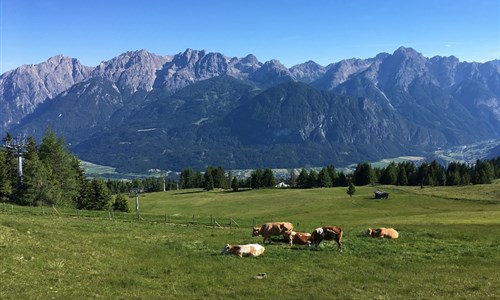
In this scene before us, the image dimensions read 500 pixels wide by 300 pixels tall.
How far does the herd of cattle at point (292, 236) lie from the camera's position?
3303 cm

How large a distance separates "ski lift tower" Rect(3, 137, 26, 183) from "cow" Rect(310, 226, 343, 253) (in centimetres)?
7254

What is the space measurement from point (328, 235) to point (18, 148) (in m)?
84.2

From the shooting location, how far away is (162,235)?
1716 inches

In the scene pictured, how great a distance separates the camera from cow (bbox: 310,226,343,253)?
3522 centimetres

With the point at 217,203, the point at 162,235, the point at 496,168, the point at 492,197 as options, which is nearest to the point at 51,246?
the point at 162,235

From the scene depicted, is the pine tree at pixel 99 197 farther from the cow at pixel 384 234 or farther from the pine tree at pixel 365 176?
the pine tree at pixel 365 176

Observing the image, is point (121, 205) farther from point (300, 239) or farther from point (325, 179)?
point (325, 179)

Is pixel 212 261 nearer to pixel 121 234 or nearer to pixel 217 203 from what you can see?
pixel 121 234

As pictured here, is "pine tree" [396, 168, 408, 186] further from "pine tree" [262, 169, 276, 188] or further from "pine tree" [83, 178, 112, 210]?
"pine tree" [83, 178, 112, 210]

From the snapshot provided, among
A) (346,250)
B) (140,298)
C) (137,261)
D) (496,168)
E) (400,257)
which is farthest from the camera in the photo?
(496,168)

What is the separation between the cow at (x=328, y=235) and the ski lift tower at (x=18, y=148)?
2856 inches

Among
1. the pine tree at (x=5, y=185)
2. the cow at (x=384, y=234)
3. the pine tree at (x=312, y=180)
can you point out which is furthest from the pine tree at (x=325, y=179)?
the cow at (x=384, y=234)

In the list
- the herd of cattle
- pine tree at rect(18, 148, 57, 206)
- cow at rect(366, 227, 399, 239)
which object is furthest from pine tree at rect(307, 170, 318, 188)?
the herd of cattle

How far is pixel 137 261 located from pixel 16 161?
84.7 m
